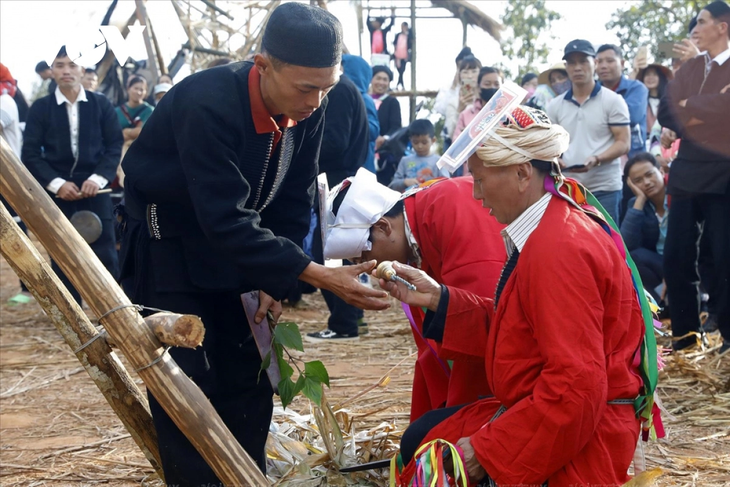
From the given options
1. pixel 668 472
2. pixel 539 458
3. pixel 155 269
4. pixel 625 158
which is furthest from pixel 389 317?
pixel 539 458

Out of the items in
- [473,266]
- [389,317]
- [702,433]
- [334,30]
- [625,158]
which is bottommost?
[389,317]

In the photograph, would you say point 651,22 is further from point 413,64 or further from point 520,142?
point 520,142

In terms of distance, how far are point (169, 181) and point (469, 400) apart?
Answer: 1.33 meters

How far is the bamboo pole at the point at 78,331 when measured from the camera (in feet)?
9.30

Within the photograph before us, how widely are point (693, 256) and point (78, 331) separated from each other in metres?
3.93

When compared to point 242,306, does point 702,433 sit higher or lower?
lower

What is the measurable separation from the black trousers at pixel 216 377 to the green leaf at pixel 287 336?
0.37 ft

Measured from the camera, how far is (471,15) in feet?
44.6

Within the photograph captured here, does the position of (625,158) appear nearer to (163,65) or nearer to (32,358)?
(32,358)

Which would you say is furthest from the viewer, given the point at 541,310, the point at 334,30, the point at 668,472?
the point at 668,472

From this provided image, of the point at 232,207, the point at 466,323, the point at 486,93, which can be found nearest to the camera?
the point at 232,207

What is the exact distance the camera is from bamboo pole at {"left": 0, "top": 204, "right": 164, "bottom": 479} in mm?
2836

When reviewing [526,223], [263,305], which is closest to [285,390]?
[263,305]

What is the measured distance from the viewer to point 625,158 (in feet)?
24.5
